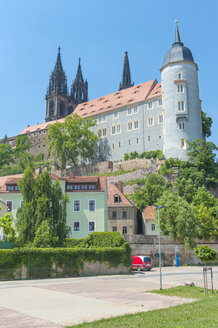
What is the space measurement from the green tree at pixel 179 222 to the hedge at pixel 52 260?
43.8 feet

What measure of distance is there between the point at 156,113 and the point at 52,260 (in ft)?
191

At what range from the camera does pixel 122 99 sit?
95562 millimetres

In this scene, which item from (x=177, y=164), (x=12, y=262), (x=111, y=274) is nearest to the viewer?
(x=12, y=262)

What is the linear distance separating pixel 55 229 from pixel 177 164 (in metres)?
37.2

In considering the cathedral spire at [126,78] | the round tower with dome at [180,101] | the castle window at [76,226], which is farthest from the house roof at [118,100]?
the castle window at [76,226]

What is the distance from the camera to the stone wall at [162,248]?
1672 inches

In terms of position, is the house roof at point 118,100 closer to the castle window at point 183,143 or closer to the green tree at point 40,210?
the castle window at point 183,143

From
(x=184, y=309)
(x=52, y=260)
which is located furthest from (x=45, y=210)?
(x=184, y=309)

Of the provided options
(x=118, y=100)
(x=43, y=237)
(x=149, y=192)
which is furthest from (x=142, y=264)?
(x=118, y=100)

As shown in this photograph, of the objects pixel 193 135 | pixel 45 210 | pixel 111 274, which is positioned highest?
pixel 193 135

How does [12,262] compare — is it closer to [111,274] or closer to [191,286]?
[111,274]

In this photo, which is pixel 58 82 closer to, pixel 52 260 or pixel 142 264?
pixel 142 264

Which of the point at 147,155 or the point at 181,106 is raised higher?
the point at 181,106

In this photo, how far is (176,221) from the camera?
46.2 m
